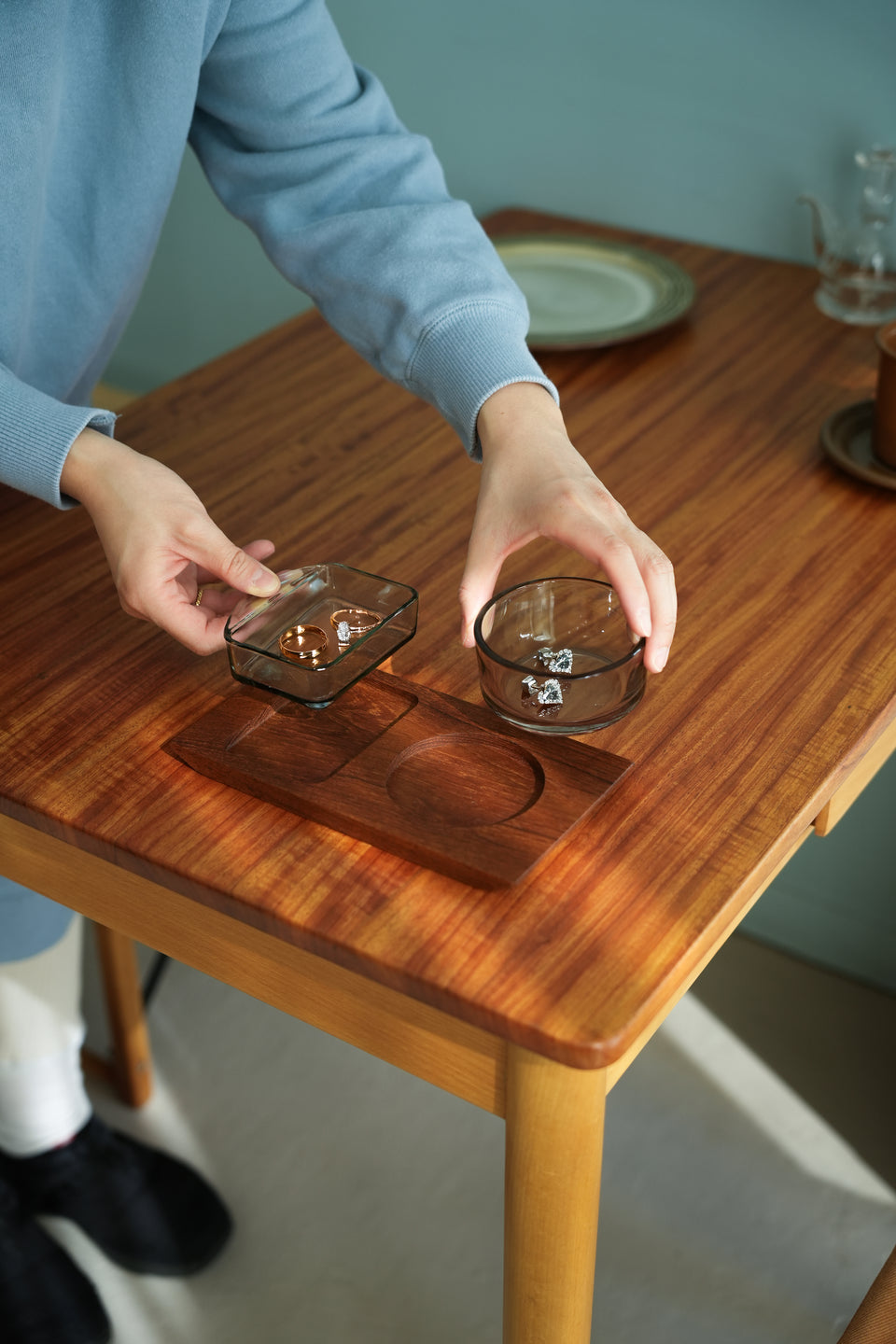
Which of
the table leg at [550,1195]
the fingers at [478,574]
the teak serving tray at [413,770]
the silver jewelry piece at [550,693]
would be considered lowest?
the table leg at [550,1195]

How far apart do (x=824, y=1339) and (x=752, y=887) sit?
790 millimetres

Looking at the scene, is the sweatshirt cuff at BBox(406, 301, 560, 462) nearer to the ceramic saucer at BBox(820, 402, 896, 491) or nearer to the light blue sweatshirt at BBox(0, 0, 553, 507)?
the light blue sweatshirt at BBox(0, 0, 553, 507)

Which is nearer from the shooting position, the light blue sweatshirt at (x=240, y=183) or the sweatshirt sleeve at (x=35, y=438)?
the sweatshirt sleeve at (x=35, y=438)

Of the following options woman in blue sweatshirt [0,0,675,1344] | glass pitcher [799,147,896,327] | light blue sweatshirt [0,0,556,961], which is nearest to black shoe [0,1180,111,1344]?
woman in blue sweatshirt [0,0,675,1344]

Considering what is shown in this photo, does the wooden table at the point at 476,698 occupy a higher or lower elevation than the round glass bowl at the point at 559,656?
lower

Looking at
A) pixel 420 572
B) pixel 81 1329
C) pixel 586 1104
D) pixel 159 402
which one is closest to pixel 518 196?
pixel 159 402

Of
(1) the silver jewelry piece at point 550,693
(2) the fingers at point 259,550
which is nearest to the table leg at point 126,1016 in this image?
(2) the fingers at point 259,550

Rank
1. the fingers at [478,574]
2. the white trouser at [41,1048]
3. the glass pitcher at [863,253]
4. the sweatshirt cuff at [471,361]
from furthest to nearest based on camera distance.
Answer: the glass pitcher at [863,253]
the white trouser at [41,1048]
the sweatshirt cuff at [471,361]
the fingers at [478,574]

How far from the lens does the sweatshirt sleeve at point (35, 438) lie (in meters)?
0.84

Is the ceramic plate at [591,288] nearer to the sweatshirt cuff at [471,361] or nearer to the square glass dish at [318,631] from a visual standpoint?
the sweatshirt cuff at [471,361]

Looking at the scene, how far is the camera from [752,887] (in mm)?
728

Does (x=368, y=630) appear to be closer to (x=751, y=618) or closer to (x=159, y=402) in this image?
(x=751, y=618)

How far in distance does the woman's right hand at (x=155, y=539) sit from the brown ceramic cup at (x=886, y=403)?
57 centimetres

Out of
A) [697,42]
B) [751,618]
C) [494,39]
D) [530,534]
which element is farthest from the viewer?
[494,39]
